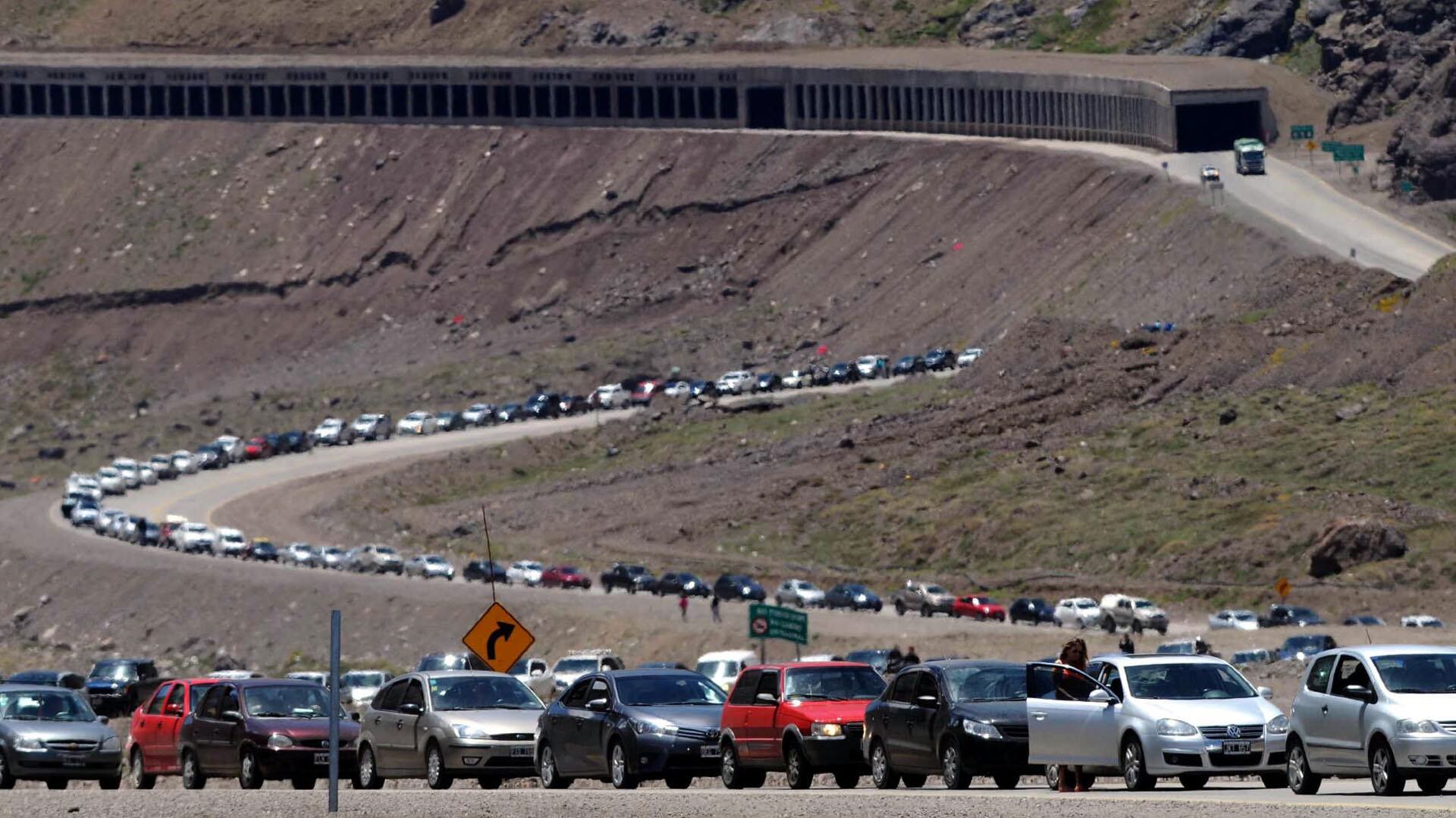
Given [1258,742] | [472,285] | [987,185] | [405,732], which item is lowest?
[472,285]

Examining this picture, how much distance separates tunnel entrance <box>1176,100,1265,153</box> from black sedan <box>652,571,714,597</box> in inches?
2174

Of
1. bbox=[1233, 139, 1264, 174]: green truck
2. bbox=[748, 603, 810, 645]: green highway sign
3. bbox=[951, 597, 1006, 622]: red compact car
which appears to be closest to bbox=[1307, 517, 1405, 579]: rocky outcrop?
bbox=[951, 597, 1006, 622]: red compact car

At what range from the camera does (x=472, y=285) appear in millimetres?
152500

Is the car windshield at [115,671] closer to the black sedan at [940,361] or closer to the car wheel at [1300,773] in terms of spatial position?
the car wheel at [1300,773]

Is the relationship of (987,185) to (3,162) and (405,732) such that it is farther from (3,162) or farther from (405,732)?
(405,732)

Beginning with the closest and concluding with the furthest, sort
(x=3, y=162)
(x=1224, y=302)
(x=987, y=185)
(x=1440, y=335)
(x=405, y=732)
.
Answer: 1. (x=405, y=732)
2. (x=1440, y=335)
3. (x=1224, y=302)
4. (x=987, y=185)
5. (x=3, y=162)

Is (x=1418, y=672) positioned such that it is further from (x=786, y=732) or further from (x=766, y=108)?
(x=766, y=108)

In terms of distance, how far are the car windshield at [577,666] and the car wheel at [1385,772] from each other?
101 ft

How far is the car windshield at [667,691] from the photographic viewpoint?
34500 millimetres

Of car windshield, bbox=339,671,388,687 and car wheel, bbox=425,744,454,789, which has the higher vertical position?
car wheel, bbox=425,744,454,789

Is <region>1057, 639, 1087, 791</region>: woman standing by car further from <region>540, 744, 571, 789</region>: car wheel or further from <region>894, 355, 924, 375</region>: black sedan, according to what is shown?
<region>894, 355, 924, 375</region>: black sedan

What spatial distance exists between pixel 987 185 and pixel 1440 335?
4497 cm

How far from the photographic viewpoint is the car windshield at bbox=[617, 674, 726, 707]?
34.5 m

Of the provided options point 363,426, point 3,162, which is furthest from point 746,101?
point 3,162
